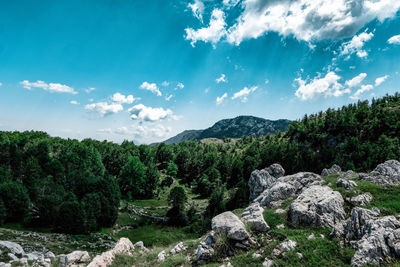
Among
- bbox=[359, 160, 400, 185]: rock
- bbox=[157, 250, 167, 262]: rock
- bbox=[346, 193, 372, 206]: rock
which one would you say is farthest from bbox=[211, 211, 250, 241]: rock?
bbox=[359, 160, 400, 185]: rock

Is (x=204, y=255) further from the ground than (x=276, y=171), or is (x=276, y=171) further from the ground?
(x=276, y=171)

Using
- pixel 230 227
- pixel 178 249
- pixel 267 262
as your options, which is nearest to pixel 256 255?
pixel 267 262

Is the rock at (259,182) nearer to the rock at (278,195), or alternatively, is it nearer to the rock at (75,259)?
the rock at (278,195)

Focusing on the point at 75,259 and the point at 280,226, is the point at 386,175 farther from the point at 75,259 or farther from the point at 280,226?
the point at 75,259

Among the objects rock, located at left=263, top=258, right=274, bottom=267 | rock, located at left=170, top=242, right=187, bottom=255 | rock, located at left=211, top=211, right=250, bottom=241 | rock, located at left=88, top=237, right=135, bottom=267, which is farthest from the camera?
rock, located at left=170, top=242, right=187, bottom=255

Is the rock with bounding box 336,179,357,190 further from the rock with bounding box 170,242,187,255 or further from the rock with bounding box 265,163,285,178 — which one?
the rock with bounding box 265,163,285,178

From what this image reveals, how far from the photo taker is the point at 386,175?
2716 centimetres

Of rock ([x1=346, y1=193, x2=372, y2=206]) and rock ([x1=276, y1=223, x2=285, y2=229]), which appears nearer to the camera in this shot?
rock ([x1=276, y1=223, x2=285, y2=229])

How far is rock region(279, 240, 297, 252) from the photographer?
13.8 meters

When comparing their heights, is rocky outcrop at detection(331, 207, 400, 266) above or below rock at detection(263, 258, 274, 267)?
above

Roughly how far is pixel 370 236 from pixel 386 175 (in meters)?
20.8

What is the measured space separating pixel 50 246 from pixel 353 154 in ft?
388

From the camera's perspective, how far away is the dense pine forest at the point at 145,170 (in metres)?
49.7

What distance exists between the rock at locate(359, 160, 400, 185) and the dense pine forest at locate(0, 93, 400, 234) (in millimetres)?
40520
